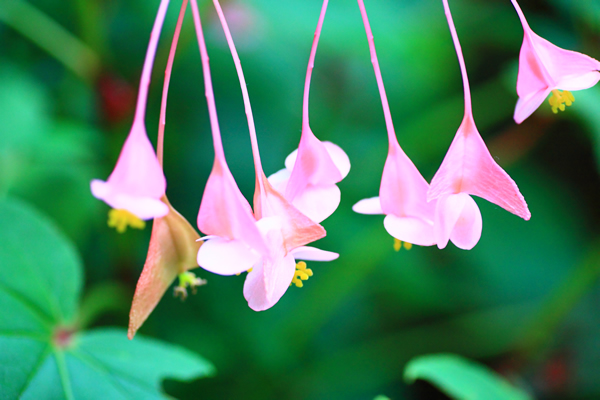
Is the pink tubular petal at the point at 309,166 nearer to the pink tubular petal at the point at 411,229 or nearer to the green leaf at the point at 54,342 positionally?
the pink tubular petal at the point at 411,229

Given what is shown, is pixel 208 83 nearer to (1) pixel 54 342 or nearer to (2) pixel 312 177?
(2) pixel 312 177

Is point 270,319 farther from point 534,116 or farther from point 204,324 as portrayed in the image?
point 534,116

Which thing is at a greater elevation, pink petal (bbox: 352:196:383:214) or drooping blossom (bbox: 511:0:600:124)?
drooping blossom (bbox: 511:0:600:124)

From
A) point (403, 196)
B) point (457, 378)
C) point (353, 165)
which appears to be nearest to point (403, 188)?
point (403, 196)

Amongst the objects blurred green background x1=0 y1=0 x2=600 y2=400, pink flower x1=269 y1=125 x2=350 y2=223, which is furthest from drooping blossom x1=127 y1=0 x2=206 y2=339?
blurred green background x1=0 y1=0 x2=600 y2=400

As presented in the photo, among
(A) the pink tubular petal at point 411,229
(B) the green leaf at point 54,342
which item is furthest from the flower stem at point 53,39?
(A) the pink tubular petal at point 411,229

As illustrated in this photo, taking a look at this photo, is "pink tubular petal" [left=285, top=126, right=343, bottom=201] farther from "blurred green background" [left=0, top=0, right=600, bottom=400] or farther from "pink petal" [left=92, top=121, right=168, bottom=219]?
"blurred green background" [left=0, top=0, right=600, bottom=400]

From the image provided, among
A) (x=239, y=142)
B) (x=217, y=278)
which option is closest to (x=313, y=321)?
(x=217, y=278)
